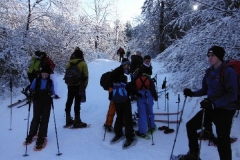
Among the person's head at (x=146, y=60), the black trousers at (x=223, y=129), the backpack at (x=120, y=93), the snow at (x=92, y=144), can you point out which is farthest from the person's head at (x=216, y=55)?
the person's head at (x=146, y=60)

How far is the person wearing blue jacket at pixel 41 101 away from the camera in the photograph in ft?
19.7

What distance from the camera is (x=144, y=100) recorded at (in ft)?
20.4

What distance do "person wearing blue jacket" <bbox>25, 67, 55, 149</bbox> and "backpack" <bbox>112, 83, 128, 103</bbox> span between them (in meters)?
1.50

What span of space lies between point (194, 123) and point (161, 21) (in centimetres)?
2520

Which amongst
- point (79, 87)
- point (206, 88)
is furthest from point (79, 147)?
point (206, 88)

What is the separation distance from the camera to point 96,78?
15.6 metres

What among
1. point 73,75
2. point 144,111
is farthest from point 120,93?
point 73,75

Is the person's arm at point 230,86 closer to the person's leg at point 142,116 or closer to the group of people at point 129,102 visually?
the group of people at point 129,102

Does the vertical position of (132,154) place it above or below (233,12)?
below

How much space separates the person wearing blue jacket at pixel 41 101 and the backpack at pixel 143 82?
6.80ft

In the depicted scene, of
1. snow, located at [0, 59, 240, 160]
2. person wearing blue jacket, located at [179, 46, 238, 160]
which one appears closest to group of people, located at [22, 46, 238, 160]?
person wearing blue jacket, located at [179, 46, 238, 160]

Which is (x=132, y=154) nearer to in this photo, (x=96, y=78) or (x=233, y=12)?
(x=233, y=12)

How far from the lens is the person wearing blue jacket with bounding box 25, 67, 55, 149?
601 centimetres

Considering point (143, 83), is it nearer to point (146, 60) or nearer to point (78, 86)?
point (78, 86)
